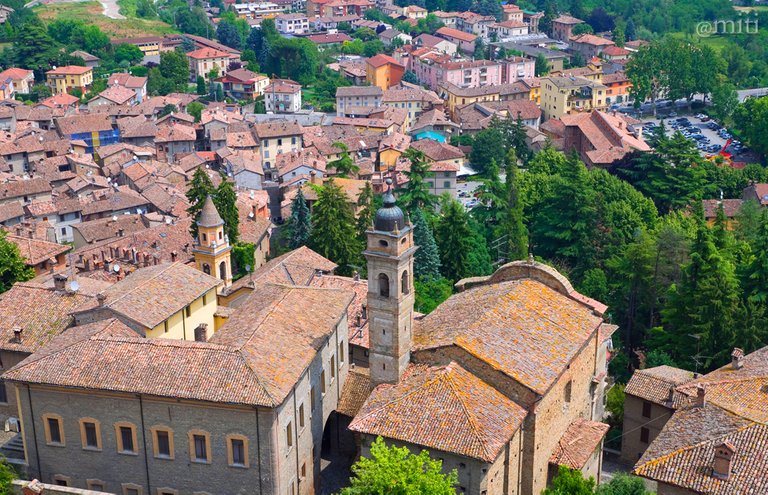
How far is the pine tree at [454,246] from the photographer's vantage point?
208 feet

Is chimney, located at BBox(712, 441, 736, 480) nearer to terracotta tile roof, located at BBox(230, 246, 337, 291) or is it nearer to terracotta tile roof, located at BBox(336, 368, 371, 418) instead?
terracotta tile roof, located at BBox(336, 368, 371, 418)

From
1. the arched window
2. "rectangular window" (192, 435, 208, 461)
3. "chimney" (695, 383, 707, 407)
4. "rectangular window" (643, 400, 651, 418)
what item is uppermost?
the arched window

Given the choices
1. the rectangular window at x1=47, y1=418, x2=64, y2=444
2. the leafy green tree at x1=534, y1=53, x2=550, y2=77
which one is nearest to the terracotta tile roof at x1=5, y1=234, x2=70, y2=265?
the rectangular window at x1=47, y1=418, x2=64, y2=444

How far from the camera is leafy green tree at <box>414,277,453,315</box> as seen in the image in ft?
183

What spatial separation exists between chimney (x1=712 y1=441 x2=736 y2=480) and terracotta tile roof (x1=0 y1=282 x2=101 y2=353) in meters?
25.0

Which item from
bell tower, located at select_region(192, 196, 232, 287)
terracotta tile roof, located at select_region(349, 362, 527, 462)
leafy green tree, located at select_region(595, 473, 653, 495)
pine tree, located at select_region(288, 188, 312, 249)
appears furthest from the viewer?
pine tree, located at select_region(288, 188, 312, 249)

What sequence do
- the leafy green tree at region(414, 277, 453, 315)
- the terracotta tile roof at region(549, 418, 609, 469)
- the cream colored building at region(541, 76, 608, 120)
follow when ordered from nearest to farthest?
1. the terracotta tile roof at region(549, 418, 609, 469)
2. the leafy green tree at region(414, 277, 453, 315)
3. the cream colored building at region(541, 76, 608, 120)

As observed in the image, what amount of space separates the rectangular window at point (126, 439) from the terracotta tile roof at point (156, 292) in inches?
201

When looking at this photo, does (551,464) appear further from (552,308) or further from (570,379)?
(552,308)

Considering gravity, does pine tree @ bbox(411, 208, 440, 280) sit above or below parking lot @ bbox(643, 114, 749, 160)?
above

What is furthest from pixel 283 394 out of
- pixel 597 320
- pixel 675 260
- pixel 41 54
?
pixel 41 54

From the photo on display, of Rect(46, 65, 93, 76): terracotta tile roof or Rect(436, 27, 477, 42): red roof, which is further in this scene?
Rect(436, 27, 477, 42): red roof

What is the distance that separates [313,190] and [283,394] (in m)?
45.8

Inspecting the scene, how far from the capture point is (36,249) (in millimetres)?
57031
